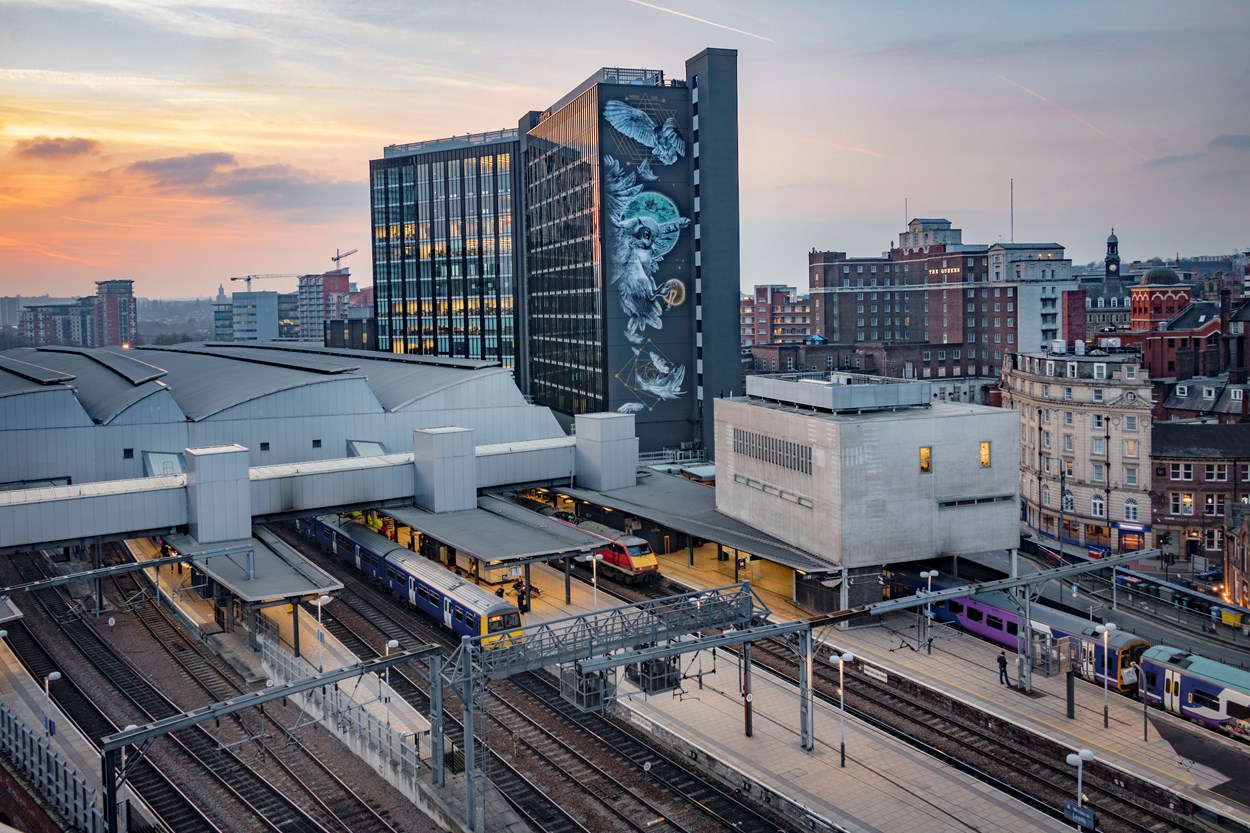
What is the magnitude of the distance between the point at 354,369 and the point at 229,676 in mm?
37233

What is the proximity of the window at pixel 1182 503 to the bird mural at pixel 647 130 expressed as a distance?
49544mm

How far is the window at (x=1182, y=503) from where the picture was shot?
74.8 metres

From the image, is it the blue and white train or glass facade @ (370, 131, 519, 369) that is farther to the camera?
glass facade @ (370, 131, 519, 369)

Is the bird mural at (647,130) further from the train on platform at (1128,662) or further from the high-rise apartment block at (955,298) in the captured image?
the train on platform at (1128,662)

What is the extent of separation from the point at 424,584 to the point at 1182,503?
54.0 metres

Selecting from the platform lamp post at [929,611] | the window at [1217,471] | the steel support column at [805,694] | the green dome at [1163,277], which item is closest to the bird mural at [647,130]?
the window at [1217,471]

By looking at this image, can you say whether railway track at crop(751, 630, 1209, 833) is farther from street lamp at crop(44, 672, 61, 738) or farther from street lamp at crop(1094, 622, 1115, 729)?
street lamp at crop(44, 672, 61, 738)

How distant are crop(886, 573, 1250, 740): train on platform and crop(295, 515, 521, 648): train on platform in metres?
21.7

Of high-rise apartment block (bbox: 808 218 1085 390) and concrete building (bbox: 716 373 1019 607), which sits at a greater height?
high-rise apartment block (bbox: 808 218 1085 390)

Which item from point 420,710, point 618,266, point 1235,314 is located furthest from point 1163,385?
point 420,710

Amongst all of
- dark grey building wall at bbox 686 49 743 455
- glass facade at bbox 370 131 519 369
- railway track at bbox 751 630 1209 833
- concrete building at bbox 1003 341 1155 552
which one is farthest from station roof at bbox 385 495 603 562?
glass facade at bbox 370 131 519 369

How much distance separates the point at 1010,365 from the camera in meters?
89.4

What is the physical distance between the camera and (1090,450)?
77.5 meters

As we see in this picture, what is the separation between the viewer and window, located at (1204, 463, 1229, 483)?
74000 millimetres
